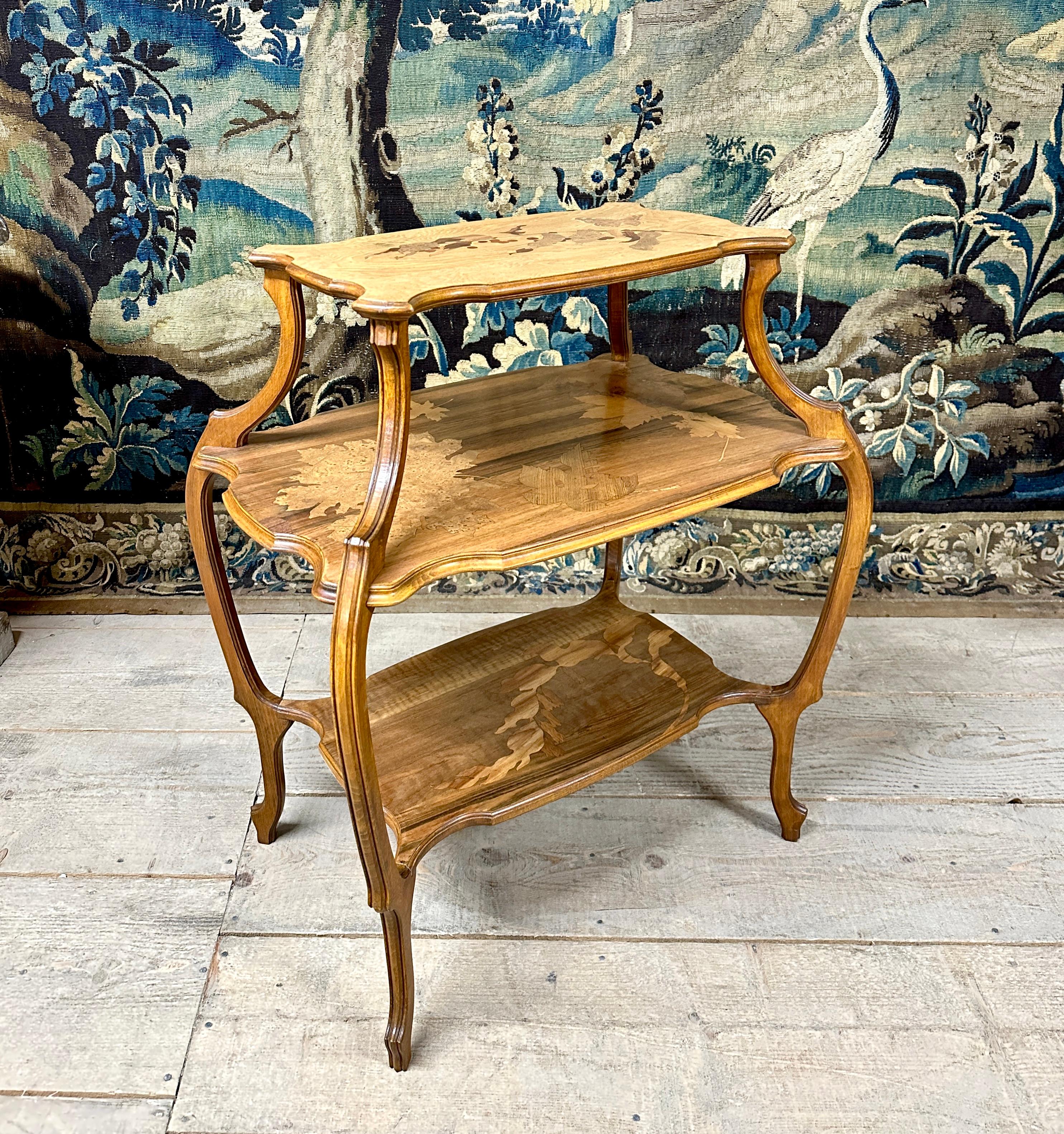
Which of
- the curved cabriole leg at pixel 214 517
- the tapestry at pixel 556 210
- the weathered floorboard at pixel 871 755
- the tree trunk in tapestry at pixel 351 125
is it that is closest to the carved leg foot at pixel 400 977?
the curved cabriole leg at pixel 214 517

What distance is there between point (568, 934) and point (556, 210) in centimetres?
142

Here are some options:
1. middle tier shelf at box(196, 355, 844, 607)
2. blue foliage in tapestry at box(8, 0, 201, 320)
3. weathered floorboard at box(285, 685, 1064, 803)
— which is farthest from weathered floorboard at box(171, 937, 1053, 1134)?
blue foliage in tapestry at box(8, 0, 201, 320)

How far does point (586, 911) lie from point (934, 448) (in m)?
1.36

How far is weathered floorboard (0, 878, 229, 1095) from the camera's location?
4.31ft

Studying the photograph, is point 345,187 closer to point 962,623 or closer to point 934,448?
point 934,448

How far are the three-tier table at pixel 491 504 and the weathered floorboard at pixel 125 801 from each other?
0.11 metres

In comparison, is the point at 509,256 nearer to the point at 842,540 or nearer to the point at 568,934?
the point at 842,540

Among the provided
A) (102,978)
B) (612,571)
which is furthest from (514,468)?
(102,978)

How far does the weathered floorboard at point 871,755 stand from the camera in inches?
71.1

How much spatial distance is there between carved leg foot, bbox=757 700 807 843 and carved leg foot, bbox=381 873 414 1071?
0.65m

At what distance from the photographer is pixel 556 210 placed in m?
2.12

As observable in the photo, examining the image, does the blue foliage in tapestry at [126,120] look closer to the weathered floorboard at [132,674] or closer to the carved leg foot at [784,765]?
the weathered floorboard at [132,674]

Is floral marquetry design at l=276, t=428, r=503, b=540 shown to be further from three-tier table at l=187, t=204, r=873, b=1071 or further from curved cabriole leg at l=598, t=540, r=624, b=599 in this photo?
curved cabriole leg at l=598, t=540, r=624, b=599

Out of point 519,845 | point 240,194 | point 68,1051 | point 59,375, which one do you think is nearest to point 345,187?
point 240,194
